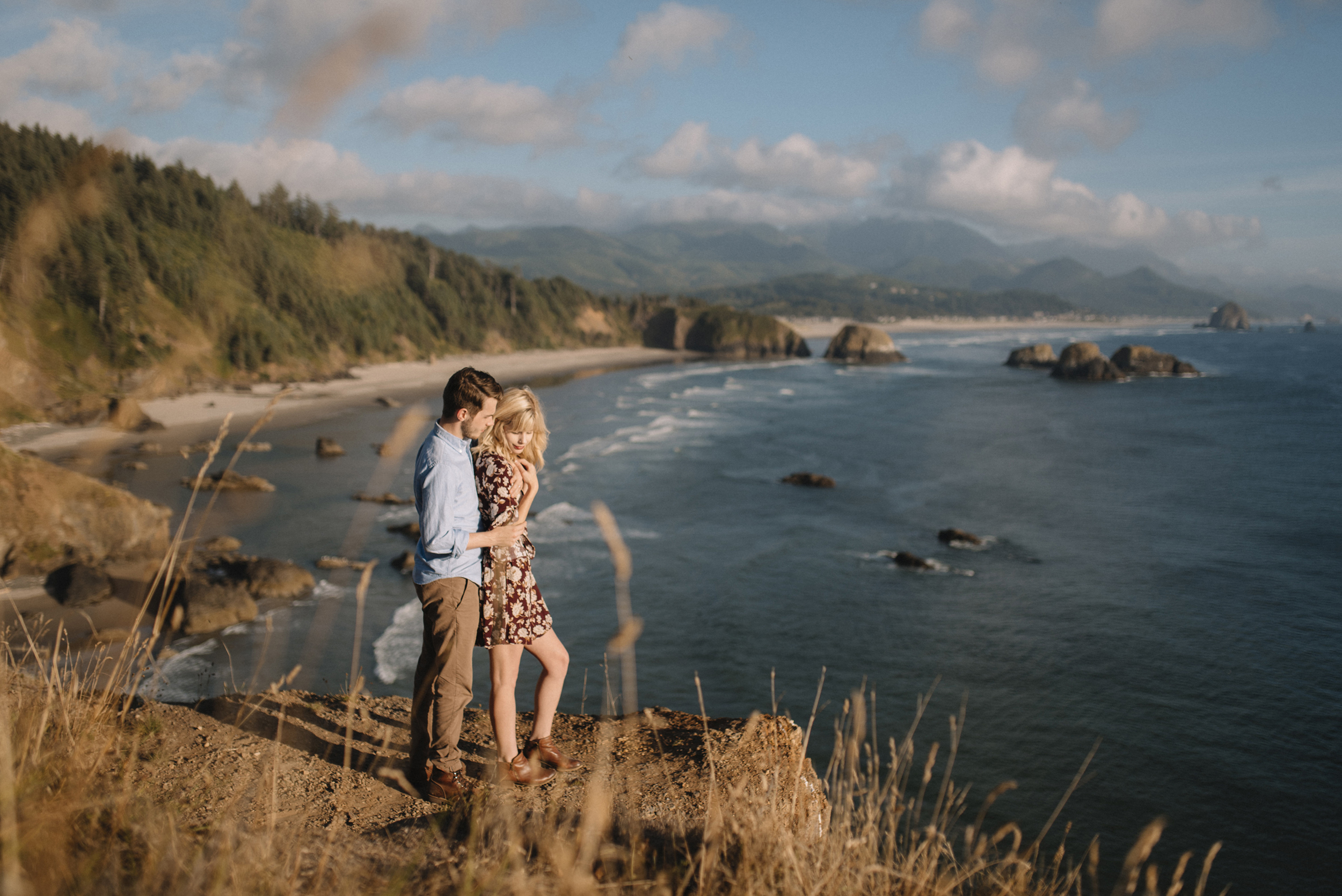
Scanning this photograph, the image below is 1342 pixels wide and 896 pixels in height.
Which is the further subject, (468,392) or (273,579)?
(273,579)

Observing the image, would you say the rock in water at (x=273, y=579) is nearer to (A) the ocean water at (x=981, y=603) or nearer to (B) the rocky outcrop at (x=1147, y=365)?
(A) the ocean water at (x=981, y=603)

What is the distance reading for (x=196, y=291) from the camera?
180 feet

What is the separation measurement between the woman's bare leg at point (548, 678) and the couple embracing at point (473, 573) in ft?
0.06

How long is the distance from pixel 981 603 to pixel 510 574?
654 inches

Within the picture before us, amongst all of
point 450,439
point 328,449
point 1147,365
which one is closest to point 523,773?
point 450,439

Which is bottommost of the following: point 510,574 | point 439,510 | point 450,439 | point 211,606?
point 211,606

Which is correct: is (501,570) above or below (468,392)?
below

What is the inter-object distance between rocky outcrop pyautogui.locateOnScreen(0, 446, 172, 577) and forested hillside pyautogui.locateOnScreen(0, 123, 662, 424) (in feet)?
8.93

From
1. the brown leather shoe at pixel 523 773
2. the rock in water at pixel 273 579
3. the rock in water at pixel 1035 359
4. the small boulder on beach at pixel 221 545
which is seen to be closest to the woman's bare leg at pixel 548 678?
the brown leather shoe at pixel 523 773

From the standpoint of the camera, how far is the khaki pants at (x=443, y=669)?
3.82 meters

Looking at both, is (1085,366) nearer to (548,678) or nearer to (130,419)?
(130,419)

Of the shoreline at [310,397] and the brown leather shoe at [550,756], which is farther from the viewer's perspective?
the shoreline at [310,397]

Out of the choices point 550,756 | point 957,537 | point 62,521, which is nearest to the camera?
point 550,756

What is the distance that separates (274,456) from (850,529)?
25.2 m
